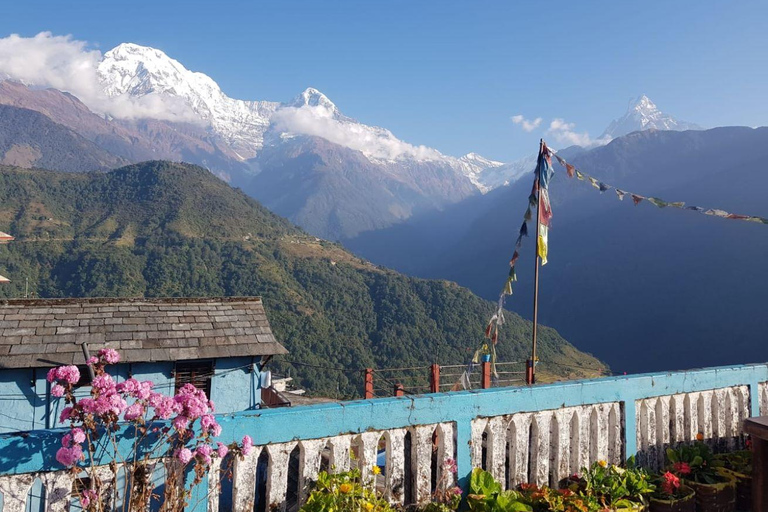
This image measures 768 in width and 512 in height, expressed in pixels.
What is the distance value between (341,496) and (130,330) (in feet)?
36.1

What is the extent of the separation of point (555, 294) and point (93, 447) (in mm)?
141882

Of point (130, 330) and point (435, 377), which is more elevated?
point (130, 330)

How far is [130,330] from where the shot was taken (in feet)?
41.1

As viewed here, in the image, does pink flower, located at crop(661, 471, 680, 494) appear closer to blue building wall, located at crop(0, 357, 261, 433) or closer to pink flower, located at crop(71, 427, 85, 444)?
pink flower, located at crop(71, 427, 85, 444)

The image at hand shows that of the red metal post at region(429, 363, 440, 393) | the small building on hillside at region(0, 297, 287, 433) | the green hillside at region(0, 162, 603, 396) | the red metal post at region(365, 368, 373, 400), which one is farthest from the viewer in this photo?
the green hillside at region(0, 162, 603, 396)

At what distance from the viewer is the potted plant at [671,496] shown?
4.22 metres

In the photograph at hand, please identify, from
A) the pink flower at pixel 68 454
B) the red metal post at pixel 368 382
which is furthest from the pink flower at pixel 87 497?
the red metal post at pixel 368 382

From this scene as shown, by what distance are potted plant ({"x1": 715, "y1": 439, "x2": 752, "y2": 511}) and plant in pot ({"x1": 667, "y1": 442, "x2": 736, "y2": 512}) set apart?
0.22ft

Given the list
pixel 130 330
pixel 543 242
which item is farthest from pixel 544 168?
pixel 130 330

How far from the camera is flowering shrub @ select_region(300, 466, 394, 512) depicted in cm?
314

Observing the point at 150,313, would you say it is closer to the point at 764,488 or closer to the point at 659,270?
the point at 764,488

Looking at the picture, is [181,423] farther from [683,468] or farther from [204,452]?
[683,468]

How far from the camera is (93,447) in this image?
2887 mm

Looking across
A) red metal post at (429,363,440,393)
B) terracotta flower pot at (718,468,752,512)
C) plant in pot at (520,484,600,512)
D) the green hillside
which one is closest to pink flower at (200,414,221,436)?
plant in pot at (520,484,600,512)
